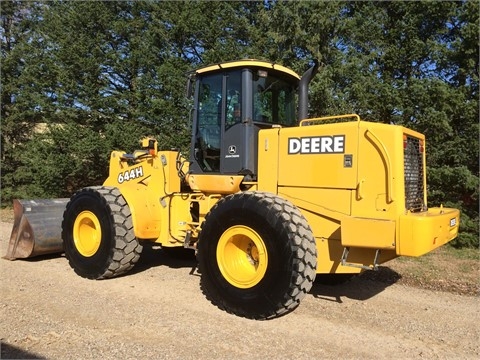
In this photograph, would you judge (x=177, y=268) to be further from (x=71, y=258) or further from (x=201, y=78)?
(x=201, y=78)

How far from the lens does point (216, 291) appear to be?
4805mm

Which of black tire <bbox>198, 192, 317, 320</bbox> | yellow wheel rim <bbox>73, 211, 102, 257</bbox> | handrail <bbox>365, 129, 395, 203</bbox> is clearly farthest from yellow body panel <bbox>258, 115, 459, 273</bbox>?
yellow wheel rim <bbox>73, 211, 102, 257</bbox>

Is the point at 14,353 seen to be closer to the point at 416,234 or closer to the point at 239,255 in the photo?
the point at 239,255

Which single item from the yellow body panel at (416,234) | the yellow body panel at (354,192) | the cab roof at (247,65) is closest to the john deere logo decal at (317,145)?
the yellow body panel at (354,192)

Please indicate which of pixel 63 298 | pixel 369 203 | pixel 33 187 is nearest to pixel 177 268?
pixel 63 298

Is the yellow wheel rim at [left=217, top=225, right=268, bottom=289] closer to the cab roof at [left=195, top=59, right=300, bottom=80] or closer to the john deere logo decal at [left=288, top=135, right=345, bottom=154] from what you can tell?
the john deere logo decal at [left=288, top=135, right=345, bottom=154]

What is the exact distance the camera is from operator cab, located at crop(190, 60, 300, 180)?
5336 millimetres

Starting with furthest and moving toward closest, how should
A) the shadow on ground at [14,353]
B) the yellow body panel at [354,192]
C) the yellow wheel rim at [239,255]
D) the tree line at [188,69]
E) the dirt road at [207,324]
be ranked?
1. the tree line at [188,69]
2. the yellow wheel rim at [239,255]
3. the yellow body panel at [354,192]
4. the dirt road at [207,324]
5. the shadow on ground at [14,353]

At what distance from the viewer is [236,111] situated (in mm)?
5422

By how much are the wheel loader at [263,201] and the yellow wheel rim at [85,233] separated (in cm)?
2

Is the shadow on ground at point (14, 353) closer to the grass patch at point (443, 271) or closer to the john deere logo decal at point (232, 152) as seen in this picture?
the john deere logo decal at point (232, 152)

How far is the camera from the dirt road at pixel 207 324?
3777 mm

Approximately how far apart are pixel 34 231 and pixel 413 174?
546cm

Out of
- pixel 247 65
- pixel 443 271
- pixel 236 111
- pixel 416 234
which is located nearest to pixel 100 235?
pixel 236 111
